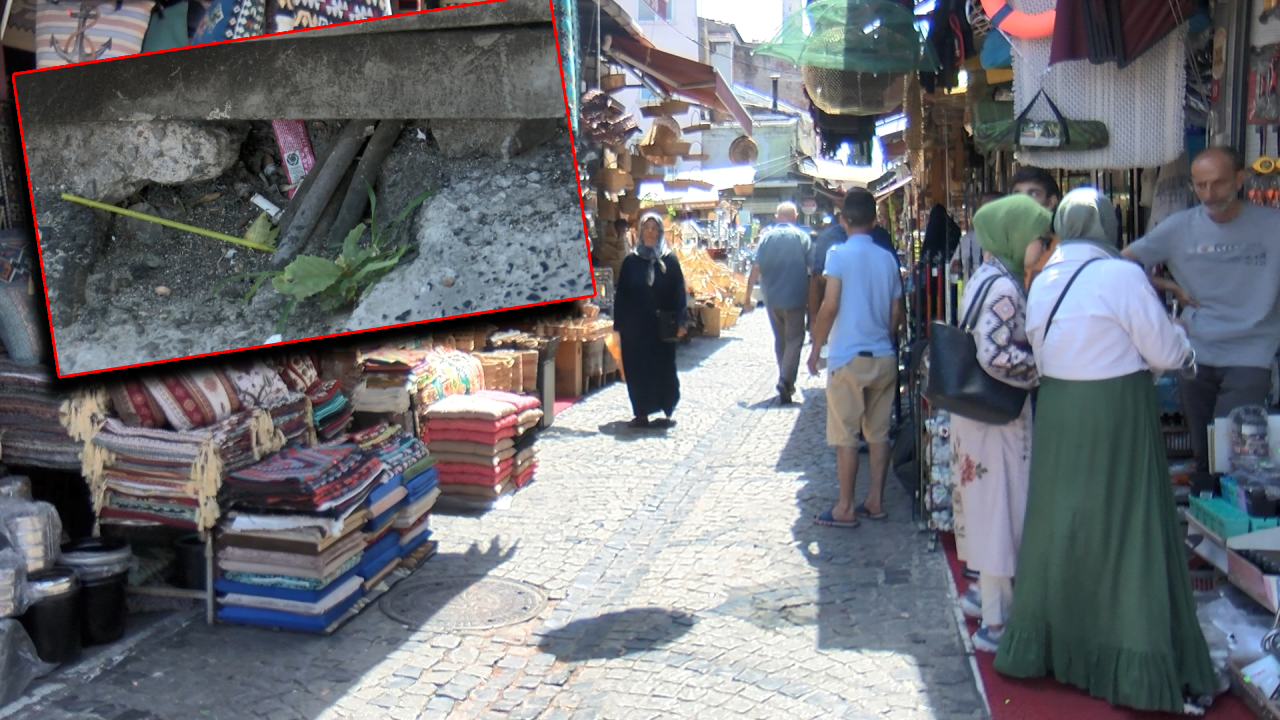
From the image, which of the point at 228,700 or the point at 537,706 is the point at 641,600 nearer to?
the point at 537,706

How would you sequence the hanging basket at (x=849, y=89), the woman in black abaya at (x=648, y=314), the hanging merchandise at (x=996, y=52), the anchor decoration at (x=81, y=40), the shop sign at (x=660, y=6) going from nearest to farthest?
1. the anchor decoration at (x=81, y=40)
2. the hanging merchandise at (x=996, y=52)
3. the hanging basket at (x=849, y=89)
4. the woman in black abaya at (x=648, y=314)
5. the shop sign at (x=660, y=6)

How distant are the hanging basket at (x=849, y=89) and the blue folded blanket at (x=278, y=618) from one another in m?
4.49

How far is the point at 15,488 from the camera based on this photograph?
15.2 feet

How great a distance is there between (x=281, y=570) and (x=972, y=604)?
2903mm

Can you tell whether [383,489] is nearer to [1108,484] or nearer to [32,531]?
[32,531]

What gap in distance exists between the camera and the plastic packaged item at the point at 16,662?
416 cm

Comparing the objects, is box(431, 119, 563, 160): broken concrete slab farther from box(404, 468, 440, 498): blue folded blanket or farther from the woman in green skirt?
box(404, 468, 440, 498): blue folded blanket

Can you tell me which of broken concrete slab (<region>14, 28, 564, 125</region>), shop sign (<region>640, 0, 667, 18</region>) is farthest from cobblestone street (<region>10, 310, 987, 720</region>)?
shop sign (<region>640, 0, 667, 18</region>)

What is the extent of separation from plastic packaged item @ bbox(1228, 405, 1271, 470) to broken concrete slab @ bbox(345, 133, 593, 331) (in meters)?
→ 2.97

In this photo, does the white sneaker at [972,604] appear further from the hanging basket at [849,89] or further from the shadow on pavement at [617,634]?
the hanging basket at [849,89]

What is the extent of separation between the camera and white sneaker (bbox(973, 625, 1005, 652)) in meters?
4.35

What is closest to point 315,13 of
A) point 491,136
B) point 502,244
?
point 491,136

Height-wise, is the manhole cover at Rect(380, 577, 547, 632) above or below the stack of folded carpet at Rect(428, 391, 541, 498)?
below

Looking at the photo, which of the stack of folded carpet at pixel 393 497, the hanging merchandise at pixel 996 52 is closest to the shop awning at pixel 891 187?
the hanging merchandise at pixel 996 52
